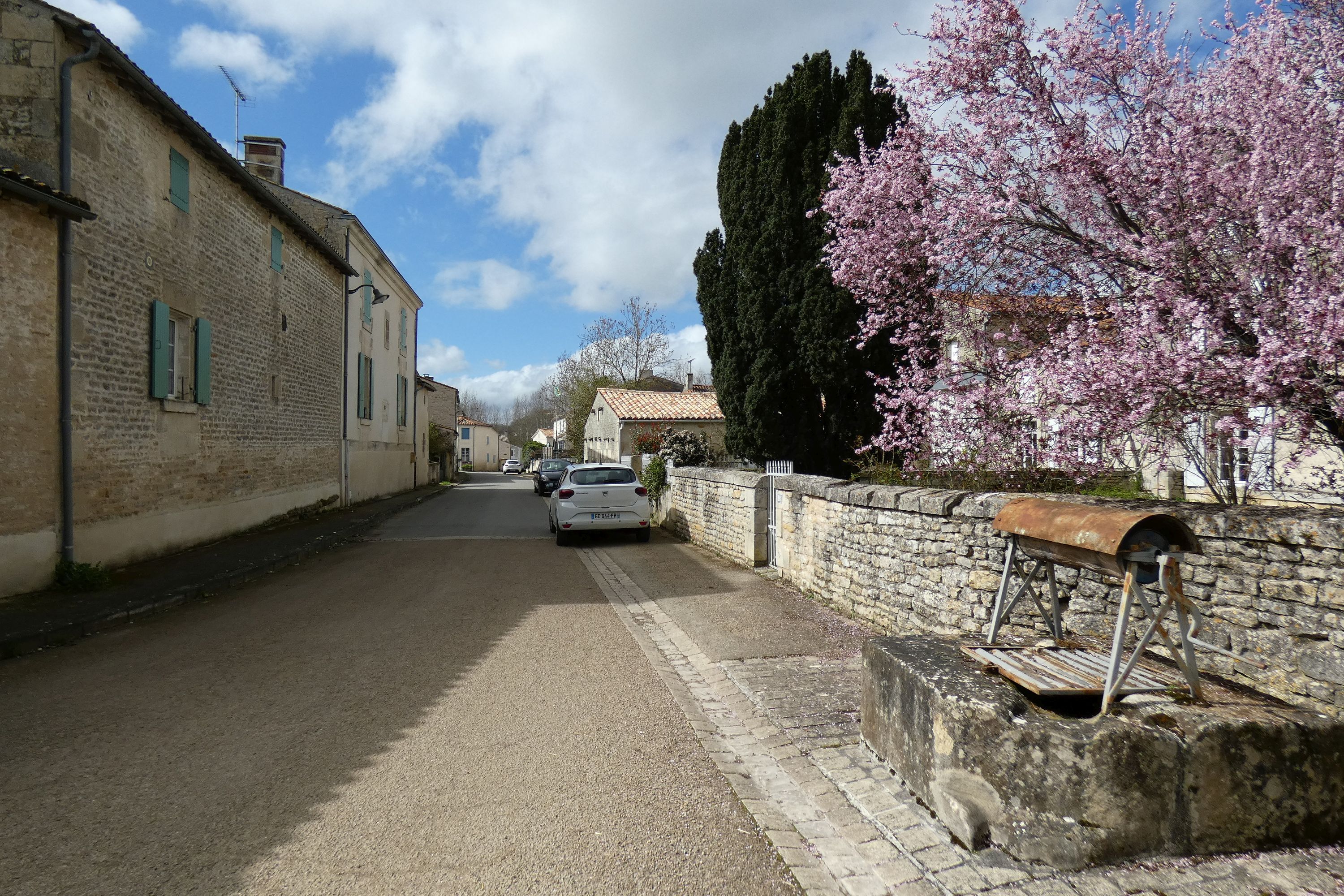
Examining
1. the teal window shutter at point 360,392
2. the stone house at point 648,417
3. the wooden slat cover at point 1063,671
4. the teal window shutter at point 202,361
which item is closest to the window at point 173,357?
the teal window shutter at point 202,361

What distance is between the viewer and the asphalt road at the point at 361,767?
2.76 m

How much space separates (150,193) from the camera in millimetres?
10023

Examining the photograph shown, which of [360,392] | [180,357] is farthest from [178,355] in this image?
[360,392]

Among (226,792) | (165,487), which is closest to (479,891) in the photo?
(226,792)

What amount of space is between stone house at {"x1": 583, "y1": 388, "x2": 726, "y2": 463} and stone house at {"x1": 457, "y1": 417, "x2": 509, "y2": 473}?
57208 mm

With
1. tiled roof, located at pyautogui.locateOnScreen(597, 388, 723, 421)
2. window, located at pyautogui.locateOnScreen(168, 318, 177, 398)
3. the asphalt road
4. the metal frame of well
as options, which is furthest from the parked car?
the metal frame of well

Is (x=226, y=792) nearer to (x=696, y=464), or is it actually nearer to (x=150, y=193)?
(x=150, y=193)

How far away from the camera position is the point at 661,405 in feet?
98.6

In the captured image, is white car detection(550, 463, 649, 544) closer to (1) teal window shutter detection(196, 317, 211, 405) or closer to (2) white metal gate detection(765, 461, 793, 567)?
(2) white metal gate detection(765, 461, 793, 567)

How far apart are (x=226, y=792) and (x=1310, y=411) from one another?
5.97 m

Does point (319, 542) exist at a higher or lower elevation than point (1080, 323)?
lower

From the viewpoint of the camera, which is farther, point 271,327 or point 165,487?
point 271,327

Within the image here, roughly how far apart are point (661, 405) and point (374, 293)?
11904 mm

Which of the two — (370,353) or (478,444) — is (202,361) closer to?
(370,353)
